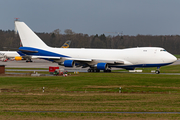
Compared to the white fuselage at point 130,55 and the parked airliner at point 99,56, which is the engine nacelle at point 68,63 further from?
the white fuselage at point 130,55

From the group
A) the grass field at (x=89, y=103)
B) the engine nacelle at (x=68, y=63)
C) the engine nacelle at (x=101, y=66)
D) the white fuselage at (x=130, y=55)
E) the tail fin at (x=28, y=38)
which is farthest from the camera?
the tail fin at (x=28, y=38)

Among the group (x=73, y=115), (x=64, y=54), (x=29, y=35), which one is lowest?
(x=73, y=115)

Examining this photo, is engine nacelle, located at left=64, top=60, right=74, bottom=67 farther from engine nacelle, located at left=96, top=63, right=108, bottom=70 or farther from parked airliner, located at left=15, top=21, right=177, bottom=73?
engine nacelle, located at left=96, top=63, right=108, bottom=70

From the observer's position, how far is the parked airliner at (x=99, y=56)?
49.8 metres

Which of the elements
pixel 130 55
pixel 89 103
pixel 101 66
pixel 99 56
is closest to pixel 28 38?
pixel 99 56

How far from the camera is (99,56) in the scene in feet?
172

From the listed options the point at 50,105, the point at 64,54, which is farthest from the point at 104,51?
the point at 50,105

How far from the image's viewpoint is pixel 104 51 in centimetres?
5256

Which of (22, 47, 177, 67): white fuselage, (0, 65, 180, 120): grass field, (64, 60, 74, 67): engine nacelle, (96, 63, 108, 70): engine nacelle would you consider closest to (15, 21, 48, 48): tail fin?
(22, 47, 177, 67): white fuselage

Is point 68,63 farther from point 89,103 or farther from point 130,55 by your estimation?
point 89,103

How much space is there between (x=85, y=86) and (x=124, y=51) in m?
20.1

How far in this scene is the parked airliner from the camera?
163 ft

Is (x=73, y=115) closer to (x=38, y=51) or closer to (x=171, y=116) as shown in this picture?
(x=171, y=116)

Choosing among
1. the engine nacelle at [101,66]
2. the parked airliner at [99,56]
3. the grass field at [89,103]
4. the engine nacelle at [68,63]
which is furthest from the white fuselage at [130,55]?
the grass field at [89,103]
